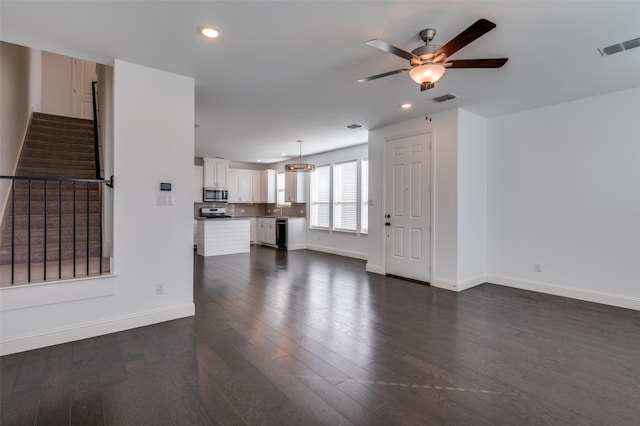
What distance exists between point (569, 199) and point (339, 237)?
475 cm

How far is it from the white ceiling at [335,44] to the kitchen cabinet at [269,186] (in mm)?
5396

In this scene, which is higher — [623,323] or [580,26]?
[580,26]

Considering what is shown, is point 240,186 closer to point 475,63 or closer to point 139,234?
point 139,234

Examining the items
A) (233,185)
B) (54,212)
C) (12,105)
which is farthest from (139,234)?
(233,185)

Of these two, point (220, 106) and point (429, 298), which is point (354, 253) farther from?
point (220, 106)

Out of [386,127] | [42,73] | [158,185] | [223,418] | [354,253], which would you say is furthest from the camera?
[354,253]

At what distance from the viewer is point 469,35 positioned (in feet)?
6.77

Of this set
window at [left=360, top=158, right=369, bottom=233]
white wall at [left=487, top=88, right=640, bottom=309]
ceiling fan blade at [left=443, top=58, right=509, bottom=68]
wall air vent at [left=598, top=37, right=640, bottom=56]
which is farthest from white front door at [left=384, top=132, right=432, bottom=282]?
ceiling fan blade at [left=443, top=58, right=509, bottom=68]

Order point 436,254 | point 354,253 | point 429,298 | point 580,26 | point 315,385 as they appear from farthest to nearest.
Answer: point 354,253, point 436,254, point 429,298, point 580,26, point 315,385

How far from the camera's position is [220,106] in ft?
14.5

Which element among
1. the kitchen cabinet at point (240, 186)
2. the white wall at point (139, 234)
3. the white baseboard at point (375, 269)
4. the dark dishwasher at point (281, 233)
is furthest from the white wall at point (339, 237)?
the white wall at point (139, 234)

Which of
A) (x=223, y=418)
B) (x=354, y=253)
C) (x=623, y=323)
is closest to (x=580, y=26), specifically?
(x=623, y=323)

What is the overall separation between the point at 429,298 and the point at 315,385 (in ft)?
8.29

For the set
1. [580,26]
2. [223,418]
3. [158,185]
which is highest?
[580,26]
